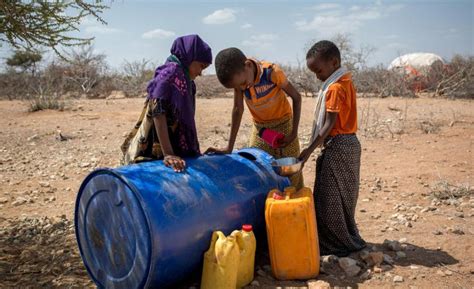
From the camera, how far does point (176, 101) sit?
303cm

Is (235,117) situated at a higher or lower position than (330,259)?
higher

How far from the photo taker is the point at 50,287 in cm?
311

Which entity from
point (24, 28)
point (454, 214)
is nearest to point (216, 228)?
point (24, 28)

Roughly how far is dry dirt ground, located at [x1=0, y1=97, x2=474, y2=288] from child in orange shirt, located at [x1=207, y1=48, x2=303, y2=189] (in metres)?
0.96

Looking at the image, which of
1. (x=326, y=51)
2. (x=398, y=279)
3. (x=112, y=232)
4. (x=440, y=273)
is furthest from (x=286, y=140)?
(x=112, y=232)

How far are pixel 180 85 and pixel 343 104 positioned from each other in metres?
1.11

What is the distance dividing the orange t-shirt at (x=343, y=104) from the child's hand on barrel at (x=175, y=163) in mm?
1037

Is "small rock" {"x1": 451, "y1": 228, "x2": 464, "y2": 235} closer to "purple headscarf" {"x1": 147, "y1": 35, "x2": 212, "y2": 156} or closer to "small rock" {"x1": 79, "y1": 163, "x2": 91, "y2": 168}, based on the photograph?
"purple headscarf" {"x1": 147, "y1": 35, "x2": 212, "y2": 156}

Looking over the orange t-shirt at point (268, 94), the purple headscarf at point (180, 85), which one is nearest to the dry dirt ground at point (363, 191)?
the purple headscarf at point (180, 85)

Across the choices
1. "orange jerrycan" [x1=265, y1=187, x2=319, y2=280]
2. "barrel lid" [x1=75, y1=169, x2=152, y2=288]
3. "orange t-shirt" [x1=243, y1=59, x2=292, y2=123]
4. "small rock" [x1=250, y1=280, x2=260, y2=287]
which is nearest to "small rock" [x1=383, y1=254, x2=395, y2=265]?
"orange jerrycan" [x1=265, y1=187, x2=319, y2=280]

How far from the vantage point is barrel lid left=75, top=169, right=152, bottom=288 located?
2586mm

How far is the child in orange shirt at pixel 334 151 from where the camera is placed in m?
3.20

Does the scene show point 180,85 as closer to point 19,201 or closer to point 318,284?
point 318,284

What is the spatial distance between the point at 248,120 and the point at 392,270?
7182 millimetres
